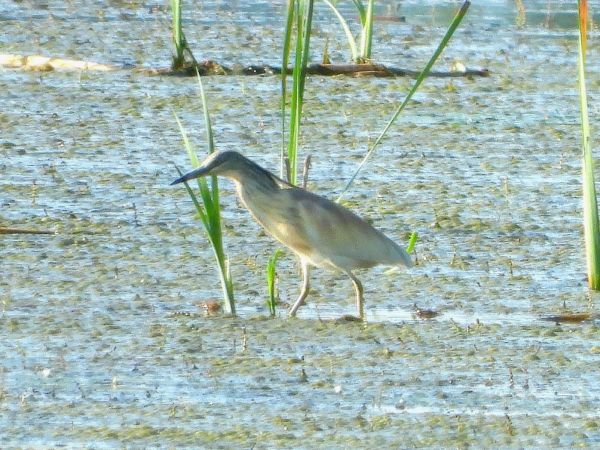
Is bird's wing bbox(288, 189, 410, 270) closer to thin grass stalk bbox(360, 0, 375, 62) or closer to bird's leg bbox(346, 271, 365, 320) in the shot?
bird's leg bbox(346, 271, 365, 320)

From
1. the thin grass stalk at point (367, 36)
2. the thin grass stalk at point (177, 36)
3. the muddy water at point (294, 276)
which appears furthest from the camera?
the thin grass stalk at point (367, 36)

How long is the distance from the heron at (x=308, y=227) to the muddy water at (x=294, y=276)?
7.1 inches

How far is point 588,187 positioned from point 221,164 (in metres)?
1.21

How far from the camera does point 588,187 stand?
5340 millimetres

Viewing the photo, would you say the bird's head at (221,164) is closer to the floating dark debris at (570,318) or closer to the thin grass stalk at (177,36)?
the floating dark debris at (570,318)

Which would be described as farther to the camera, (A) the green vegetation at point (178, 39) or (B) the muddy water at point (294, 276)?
(A) the green vegetation at point (178, 39)

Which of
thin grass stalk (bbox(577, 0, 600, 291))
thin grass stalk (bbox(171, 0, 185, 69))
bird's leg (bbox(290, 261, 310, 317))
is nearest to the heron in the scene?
bird's leg (bbox(290, 261, 310, 317))

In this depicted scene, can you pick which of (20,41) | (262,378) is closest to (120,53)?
(20,41)

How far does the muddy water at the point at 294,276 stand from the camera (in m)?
4.24

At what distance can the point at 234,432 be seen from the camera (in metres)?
4.09

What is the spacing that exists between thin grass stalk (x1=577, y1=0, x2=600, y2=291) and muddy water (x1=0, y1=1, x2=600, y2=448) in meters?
0.13

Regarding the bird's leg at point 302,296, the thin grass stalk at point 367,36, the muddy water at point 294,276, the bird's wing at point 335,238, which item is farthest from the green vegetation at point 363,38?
the bird's leg at point 302,296

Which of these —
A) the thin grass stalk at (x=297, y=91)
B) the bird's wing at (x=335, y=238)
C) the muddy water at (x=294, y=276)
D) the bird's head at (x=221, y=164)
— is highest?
the thin grass stalk at (x=297, y=91)

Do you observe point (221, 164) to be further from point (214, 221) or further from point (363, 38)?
point (363, 38)
